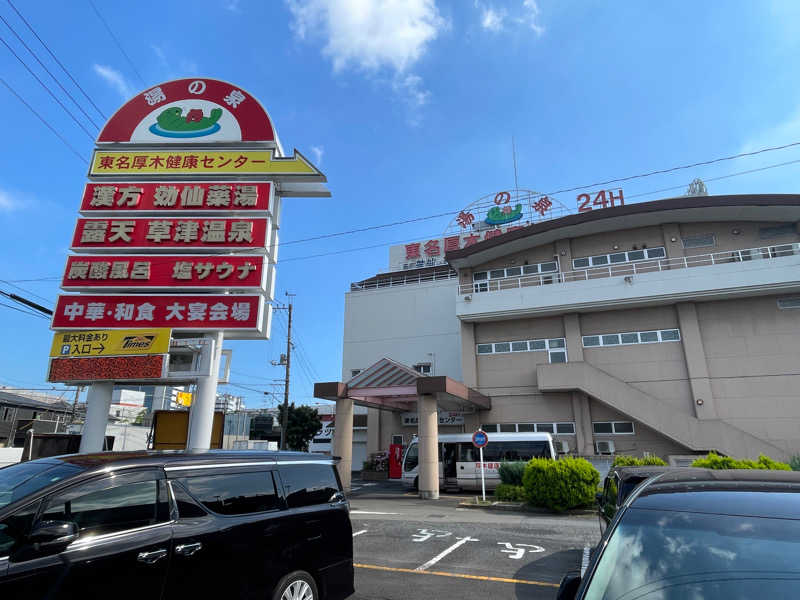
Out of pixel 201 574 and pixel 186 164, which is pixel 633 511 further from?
pixel 186 164

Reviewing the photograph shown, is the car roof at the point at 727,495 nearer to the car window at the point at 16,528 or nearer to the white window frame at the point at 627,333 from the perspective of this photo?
the car window at the point at 16,528

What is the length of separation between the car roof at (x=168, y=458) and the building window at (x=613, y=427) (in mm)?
19716

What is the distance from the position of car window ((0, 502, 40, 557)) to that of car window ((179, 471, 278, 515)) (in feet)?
3.31

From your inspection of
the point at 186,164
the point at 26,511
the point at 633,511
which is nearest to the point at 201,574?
the point at 26,511

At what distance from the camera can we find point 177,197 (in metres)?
16.4

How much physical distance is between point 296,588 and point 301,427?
34506 millimetres

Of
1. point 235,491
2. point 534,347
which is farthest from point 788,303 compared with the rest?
point 235,491

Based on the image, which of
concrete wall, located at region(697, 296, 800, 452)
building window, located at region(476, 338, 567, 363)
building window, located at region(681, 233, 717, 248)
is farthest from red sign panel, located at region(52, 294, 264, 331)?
building window, located at region(681, 233, 717, 248)

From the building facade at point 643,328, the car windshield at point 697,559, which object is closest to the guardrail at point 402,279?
the building facade at point 643,328

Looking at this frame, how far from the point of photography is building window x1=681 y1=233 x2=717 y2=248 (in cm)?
2186

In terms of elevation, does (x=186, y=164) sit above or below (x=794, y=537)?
above

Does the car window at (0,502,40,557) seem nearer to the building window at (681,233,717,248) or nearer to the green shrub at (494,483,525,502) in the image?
the green shrub at (494,483,525,502)

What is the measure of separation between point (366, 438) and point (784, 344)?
22.0 m

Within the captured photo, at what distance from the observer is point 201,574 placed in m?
3.48
